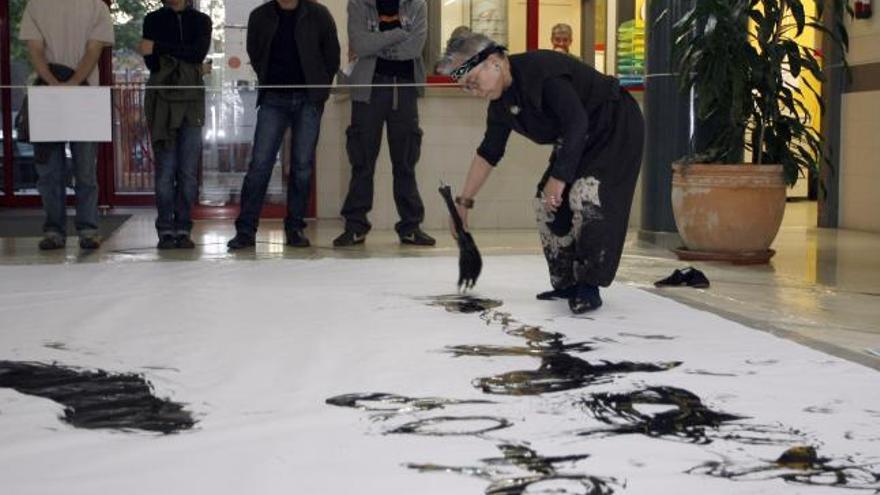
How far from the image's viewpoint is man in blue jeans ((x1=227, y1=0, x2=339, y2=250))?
611cm

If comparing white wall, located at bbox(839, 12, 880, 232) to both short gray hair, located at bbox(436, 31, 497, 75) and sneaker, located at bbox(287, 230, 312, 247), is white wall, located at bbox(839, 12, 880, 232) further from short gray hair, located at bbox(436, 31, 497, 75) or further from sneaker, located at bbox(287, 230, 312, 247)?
short gray hair, located at bbox(436, 31, 497, 75)

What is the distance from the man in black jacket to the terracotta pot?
2385 mm

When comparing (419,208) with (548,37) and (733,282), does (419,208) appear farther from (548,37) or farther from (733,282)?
(548,37)

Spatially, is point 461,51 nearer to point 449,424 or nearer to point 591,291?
point 591,291

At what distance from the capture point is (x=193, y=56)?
20.1 feet

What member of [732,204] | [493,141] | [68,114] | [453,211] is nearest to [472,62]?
[493,141]

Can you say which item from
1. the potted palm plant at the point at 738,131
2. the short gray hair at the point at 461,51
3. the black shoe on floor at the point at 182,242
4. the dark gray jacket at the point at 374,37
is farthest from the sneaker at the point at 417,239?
the short gray hair at the point at 461,51

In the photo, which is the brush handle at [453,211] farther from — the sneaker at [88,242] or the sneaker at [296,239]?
the sneaker at [88,242]

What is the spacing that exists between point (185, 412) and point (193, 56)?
3.79 meters

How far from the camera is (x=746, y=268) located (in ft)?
18.1

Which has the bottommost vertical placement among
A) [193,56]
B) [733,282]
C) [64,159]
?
[733,282]

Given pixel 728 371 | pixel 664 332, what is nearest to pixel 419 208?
pixel 664 332

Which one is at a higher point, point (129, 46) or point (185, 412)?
point (129, 46)

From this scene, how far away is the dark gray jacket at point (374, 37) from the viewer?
616cm
